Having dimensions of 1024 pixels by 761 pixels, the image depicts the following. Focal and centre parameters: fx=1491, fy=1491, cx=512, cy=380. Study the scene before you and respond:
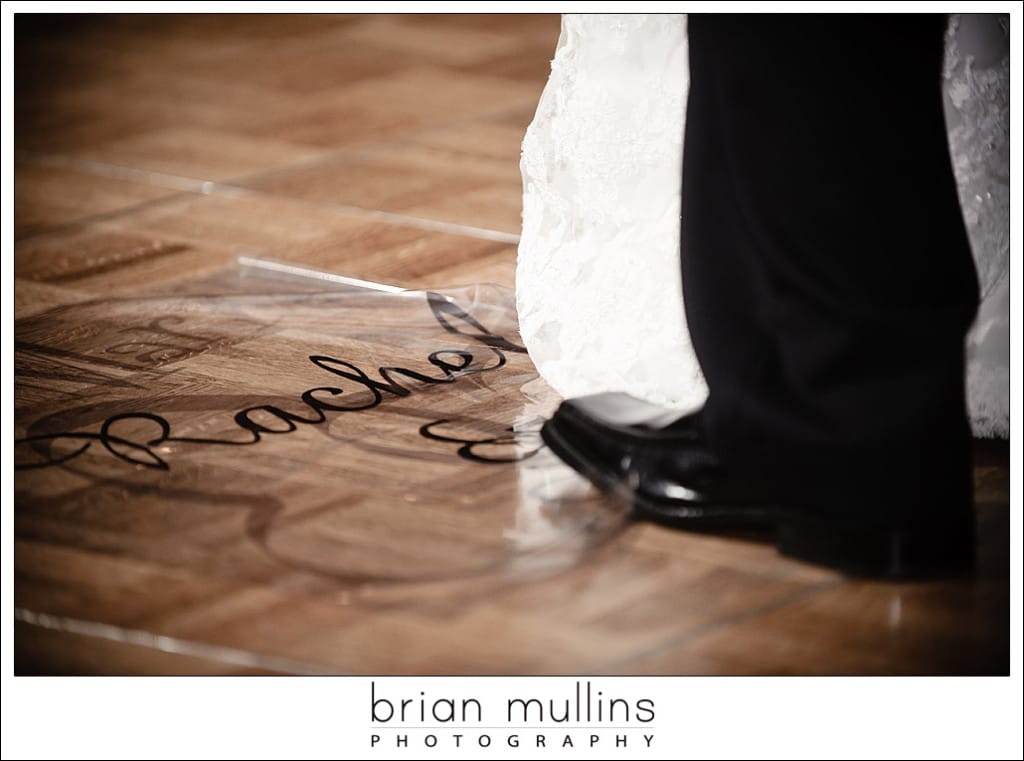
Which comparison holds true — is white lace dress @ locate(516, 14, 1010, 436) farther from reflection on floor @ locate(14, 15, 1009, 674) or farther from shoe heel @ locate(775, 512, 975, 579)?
shoe heel @ locate(775, 512, 975, 579)

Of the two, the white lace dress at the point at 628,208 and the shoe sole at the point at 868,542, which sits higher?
the white lace dress at the point at 628,208

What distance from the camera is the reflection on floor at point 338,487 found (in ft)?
2.14

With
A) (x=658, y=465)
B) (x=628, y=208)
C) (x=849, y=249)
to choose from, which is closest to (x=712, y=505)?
(x=658, y=465)

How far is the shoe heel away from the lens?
0.69 metres

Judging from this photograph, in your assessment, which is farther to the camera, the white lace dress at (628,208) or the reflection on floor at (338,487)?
the white lace dress at (628,208)

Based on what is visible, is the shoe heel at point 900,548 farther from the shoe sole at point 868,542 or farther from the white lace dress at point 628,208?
the white lace dress at point 628,208

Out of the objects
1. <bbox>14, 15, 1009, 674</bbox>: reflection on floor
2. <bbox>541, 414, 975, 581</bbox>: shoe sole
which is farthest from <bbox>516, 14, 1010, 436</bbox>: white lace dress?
<bbox>541, 414, 975, 581</bbox>: shoe sole

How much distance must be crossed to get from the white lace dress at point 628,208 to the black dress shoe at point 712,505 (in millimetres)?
82

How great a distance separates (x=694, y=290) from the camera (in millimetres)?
762

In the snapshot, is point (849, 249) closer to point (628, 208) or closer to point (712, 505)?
point (712, 505)

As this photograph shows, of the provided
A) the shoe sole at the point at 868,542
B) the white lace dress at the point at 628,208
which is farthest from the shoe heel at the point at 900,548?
the white lace dress at the point at 628,208

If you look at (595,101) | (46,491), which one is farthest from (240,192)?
(46,491)

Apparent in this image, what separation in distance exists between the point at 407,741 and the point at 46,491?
0.27 meters

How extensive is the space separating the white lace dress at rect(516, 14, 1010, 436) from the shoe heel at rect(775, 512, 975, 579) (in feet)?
0.62
